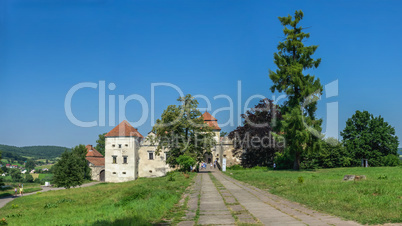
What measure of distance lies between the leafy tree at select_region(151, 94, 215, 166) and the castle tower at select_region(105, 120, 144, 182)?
15.7 meters

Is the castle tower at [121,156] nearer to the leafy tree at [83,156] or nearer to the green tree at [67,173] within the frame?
the green tree at [67,173]

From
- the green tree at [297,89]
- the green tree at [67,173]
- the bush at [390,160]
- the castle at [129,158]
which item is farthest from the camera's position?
the castle at [129,158]

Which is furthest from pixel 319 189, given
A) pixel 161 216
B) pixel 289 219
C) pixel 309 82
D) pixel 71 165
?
pixel 71 165

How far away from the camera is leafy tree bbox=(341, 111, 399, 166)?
43.5m

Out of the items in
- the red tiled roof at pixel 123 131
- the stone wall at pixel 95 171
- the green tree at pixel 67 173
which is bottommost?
the stone wall at pixel 95 171

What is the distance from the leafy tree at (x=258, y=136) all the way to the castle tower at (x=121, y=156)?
68.1 feet

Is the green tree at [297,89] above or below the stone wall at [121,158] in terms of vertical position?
above

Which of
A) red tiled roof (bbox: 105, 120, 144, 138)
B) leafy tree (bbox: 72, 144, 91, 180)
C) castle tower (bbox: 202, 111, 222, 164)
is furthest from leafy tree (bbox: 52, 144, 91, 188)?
castle tower (bbox: 202, 111, 222, 164)

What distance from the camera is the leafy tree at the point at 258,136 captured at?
4678cm

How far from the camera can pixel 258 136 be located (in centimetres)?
4700

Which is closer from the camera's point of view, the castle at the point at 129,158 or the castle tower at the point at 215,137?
the castle at the point at 129,158

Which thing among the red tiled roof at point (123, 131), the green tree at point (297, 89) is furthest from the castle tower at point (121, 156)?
the green tree at point (297, 89)

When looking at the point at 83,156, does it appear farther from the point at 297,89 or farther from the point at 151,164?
the point at 297,89

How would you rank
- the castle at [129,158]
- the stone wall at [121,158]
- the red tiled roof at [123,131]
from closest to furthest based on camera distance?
the stone wall at [121,158]
the castle at [129,158]
the red tiled roof at [123,131]
